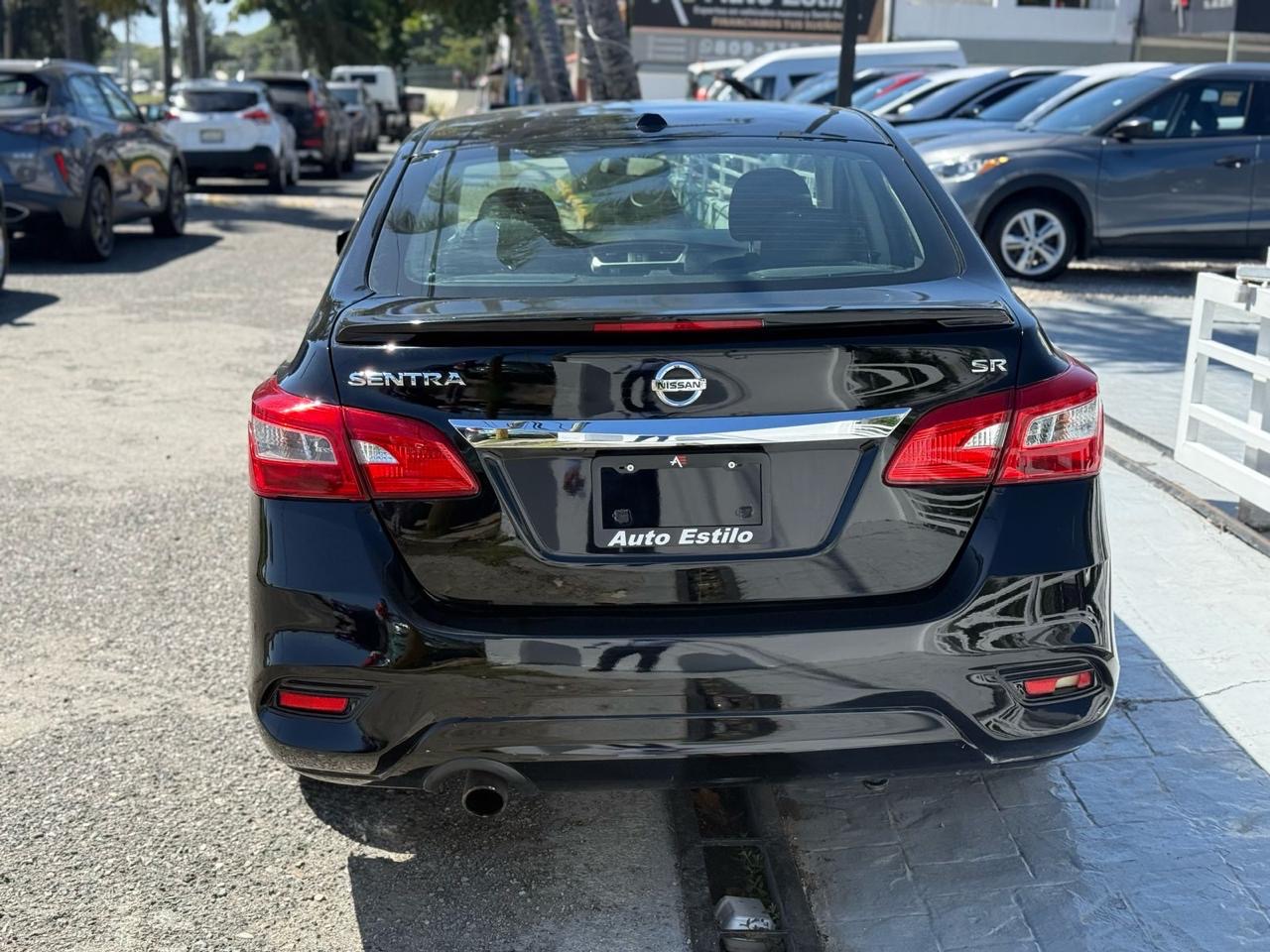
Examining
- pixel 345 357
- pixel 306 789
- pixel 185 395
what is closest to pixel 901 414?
pixel 345 357

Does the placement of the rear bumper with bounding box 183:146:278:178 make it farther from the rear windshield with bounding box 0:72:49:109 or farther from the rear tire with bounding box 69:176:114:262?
the rear windshield with bounding box 0:72:49:109

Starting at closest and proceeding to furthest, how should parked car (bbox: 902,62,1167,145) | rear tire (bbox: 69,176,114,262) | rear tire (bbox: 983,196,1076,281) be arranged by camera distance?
rear tire (bbox: 983,196,1076,281) < parked car (bbox: 902,62,1167,145) < rear tire (bbox: 69,176,114,262)

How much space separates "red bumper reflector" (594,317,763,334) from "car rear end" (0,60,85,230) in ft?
36.5

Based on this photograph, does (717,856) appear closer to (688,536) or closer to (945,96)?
(688,536)

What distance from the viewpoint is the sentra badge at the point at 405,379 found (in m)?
2.96

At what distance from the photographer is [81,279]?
1312 centimetres

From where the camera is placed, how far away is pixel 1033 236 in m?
12.6

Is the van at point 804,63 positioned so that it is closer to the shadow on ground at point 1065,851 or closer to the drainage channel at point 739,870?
the shadow on ground at point 1065,851

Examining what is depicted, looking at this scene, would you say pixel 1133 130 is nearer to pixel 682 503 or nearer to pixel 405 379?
pixel 682 503

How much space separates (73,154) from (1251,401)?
10.6m

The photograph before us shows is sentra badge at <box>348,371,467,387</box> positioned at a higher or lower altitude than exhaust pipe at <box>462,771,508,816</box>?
higher

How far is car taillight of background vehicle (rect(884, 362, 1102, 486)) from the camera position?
2.99 meters

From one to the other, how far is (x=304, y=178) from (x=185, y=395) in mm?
18083

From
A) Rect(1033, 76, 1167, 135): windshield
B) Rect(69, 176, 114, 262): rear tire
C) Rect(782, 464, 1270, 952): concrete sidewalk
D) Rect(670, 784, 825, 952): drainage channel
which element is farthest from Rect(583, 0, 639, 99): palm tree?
Rect(670, 784, 825, 952): drainage channel
